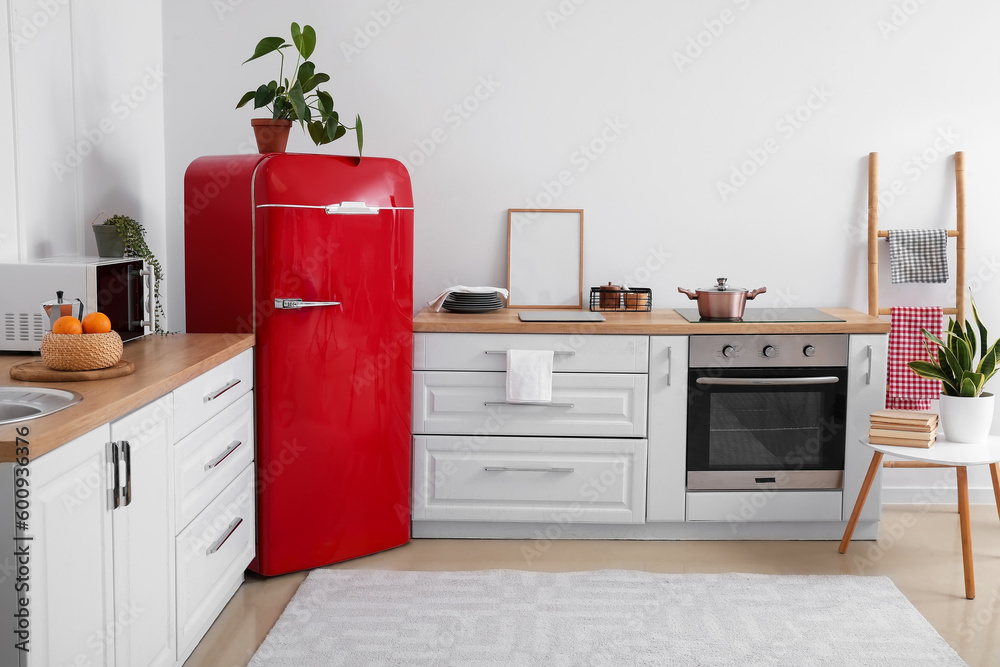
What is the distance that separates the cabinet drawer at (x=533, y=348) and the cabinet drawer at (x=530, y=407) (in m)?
0.03

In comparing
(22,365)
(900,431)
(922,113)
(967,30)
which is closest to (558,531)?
(900,431)

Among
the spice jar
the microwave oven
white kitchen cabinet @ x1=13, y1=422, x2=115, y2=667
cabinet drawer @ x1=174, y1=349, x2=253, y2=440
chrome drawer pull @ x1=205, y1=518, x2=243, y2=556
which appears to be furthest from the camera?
the spice jar

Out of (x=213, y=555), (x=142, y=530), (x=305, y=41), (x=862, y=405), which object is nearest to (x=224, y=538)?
(x=213, y=555)

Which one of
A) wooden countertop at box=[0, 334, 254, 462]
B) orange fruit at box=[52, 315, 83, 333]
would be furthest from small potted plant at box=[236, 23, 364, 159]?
orange fruit at box=[52, 315, 83, 333]

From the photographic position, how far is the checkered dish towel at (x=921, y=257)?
3588 mm

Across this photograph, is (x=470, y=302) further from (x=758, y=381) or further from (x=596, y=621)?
(x=596, y=621)

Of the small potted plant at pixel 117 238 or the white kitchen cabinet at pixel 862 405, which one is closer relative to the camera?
the small potted plant at pixel 117 238

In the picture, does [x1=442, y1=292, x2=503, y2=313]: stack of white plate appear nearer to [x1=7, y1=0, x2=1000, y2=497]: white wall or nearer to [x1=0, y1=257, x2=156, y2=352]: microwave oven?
[x1=7, y1=0, x2=1000, y2=497]: white wall

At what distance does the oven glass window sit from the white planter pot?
417 millimetres

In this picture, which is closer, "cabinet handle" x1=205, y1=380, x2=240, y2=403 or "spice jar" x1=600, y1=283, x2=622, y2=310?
"cabinet handle" x1=205, y1=380, x2=240, y2=403

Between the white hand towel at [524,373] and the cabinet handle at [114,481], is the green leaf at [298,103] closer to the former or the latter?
the white hand towel at [524,373]

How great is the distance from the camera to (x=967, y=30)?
3623 mm

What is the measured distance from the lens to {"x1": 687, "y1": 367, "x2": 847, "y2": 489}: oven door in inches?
128

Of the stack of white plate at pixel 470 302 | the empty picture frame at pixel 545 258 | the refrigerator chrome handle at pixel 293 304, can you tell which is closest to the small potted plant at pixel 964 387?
the empty picture frame at pixel 545 258
